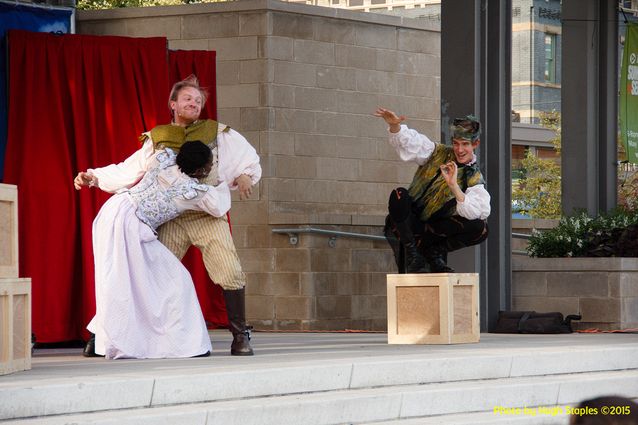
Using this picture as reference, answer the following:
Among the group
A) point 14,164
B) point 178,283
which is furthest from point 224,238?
point 14,164

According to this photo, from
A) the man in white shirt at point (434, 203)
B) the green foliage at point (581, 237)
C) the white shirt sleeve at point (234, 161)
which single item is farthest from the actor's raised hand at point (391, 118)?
the green foliage at point (581, 237)

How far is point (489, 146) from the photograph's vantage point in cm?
1029

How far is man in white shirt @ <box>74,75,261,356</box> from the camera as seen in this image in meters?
7.31

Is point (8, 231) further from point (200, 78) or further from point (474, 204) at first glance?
point (200, 78)

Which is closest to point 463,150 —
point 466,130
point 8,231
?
point 466,130

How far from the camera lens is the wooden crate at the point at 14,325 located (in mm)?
5918

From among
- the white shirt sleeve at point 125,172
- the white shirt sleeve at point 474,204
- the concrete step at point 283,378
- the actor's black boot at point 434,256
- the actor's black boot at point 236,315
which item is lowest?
the concrete step at point 283,378

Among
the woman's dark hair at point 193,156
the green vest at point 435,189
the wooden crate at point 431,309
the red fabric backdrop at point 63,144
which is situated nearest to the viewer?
the woman's dark hair at point 193,156

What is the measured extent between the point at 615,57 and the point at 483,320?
3.09 metres

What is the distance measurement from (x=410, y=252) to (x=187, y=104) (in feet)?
6.53

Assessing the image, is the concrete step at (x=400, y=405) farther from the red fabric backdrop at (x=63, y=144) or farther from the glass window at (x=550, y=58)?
the glass window at (x=550, y=58)

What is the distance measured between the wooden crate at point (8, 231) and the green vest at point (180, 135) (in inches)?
57.1

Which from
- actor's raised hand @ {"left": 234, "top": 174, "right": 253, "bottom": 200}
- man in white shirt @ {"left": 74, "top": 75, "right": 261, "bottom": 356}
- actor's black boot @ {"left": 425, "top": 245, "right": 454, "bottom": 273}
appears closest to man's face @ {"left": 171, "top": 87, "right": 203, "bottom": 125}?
man in white shirt @ {"left": 74, "top": 75, "right": 261, "bottom": 356}

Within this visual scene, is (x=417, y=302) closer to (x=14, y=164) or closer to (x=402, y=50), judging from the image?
(x=14, y=164)
